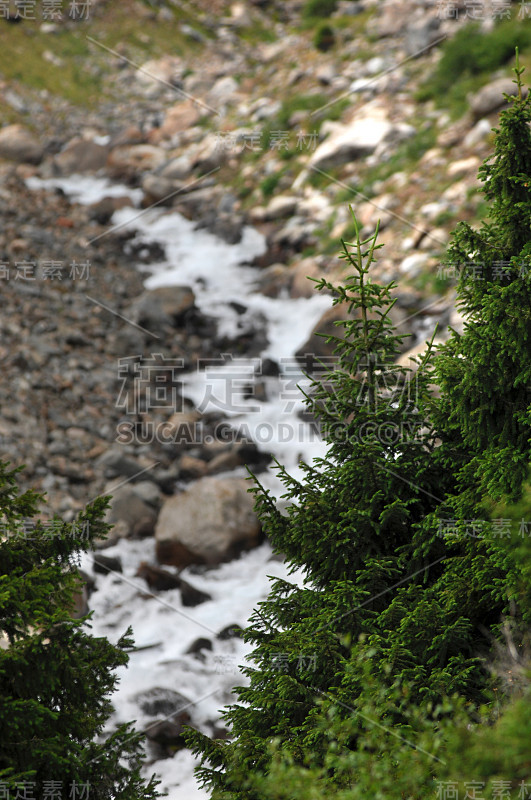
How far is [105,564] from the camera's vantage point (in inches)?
523

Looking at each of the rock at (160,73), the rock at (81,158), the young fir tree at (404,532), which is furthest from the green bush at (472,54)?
the young fir tree at (404,532)

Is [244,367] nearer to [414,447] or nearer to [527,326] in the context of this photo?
[414,447]

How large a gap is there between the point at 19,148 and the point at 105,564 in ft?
67.0

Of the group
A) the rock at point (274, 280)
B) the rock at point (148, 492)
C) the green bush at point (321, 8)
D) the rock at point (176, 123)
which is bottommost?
the rock at point (148, 492)

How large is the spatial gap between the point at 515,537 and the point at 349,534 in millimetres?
1984

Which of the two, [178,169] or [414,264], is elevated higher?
[178,169]

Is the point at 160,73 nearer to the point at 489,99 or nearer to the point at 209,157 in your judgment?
the point at 209,157

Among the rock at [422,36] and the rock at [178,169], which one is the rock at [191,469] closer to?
the rock at [178,169]

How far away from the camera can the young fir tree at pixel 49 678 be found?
4.84 m

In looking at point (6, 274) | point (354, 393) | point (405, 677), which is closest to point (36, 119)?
point (6, 274)

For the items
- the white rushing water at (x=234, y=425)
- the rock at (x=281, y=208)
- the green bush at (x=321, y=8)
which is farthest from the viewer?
the green bush at (x=321, y=8)

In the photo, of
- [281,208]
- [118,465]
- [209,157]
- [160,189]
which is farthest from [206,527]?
[209,157]

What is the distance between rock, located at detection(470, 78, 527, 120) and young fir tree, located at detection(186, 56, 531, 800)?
15357 mm

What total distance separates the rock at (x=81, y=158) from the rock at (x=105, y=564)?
62.8ft
